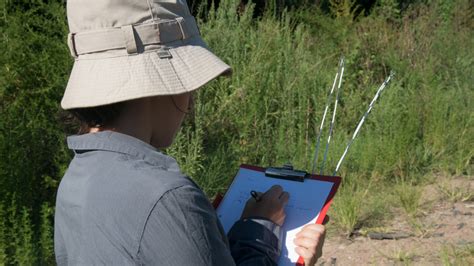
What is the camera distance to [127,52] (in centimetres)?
147

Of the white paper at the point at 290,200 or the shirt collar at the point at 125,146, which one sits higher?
the shirt collar at the point at 125,146

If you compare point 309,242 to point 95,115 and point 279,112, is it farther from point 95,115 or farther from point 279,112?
point 279,112

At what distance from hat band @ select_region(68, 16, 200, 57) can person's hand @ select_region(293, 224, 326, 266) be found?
1.94ft

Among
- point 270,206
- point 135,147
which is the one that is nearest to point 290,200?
point 270,206

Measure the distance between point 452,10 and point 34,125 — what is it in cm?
727

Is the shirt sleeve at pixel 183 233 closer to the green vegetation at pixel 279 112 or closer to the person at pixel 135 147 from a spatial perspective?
the person at pixel 135 147

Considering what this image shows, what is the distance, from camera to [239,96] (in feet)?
19.5

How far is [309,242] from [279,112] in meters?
4.47

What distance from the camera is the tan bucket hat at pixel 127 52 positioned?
4.74 ft

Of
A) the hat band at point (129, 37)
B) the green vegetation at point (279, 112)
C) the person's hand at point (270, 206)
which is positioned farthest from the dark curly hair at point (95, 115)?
the green vegetation at point (279, 112)

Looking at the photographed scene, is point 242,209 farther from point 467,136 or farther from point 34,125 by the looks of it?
point 467,136

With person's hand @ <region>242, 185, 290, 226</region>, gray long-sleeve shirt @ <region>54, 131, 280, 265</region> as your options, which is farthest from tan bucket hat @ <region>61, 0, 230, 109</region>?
person's hand @ <region>242, 185, 290, 226</region>

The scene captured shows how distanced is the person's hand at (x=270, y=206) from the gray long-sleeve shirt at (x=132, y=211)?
13.0 inches

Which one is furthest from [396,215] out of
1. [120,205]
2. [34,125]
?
[120,205]
